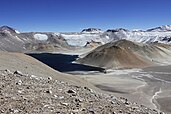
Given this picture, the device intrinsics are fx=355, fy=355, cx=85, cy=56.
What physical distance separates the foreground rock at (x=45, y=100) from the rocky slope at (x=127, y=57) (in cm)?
9062

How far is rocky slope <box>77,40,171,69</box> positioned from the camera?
386 feet

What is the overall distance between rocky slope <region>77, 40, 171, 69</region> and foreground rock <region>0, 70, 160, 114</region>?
90618 millimetres

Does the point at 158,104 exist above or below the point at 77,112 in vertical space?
below

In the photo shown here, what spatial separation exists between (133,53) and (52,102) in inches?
4469

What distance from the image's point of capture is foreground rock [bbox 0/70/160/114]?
54.4ft

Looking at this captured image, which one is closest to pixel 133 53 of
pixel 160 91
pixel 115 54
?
pixel 115 54

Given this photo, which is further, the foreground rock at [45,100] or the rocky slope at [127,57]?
the rocky slope at [127,57]

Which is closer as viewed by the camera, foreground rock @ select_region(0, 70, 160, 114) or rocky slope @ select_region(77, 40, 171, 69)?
foreground rock @ select_region(0, 70, 160, 114)

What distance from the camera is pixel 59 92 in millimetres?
20594

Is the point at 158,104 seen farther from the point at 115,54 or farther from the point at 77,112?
the point at 115,54

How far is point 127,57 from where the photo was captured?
123062 millimetres

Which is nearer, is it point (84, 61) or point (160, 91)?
point (160, 91)

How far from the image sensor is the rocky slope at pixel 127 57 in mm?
117562

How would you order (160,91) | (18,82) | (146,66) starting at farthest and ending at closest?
(146,66) < (160,91) < (18,82)
